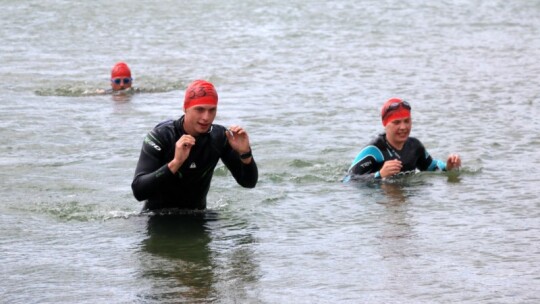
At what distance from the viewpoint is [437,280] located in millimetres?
8078

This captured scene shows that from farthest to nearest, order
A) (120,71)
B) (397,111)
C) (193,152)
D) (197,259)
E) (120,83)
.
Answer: (120,71) → (120,83) → (397,111) → (193,152) → (197,259)

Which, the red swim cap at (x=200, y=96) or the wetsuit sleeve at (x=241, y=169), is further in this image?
the wetsuit sleeve at (x=241, y=169)

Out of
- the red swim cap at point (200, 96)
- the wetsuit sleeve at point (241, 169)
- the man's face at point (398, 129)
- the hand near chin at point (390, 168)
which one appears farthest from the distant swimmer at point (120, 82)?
the red swim cap at point (200, 96)

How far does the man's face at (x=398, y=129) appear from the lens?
38.7 ft

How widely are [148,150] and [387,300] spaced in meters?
2.83

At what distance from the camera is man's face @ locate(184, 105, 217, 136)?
9422mm

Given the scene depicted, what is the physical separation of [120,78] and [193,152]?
10.5m

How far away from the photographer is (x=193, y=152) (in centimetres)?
970

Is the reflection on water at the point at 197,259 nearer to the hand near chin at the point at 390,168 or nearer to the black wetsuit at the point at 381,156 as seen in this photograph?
the hand near chin at the point at 390,168

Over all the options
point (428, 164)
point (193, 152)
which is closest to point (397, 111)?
point (428, 164)

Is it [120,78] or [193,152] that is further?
[120,78]

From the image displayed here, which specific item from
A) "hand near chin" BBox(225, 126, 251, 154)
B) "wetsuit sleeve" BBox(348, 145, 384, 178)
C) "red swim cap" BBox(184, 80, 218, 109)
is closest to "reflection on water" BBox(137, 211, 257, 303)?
"hand near chin" BBox(225, 126, 251, 154)

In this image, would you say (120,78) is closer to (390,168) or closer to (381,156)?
(381,156)

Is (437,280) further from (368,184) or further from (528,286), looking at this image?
(368,184)
